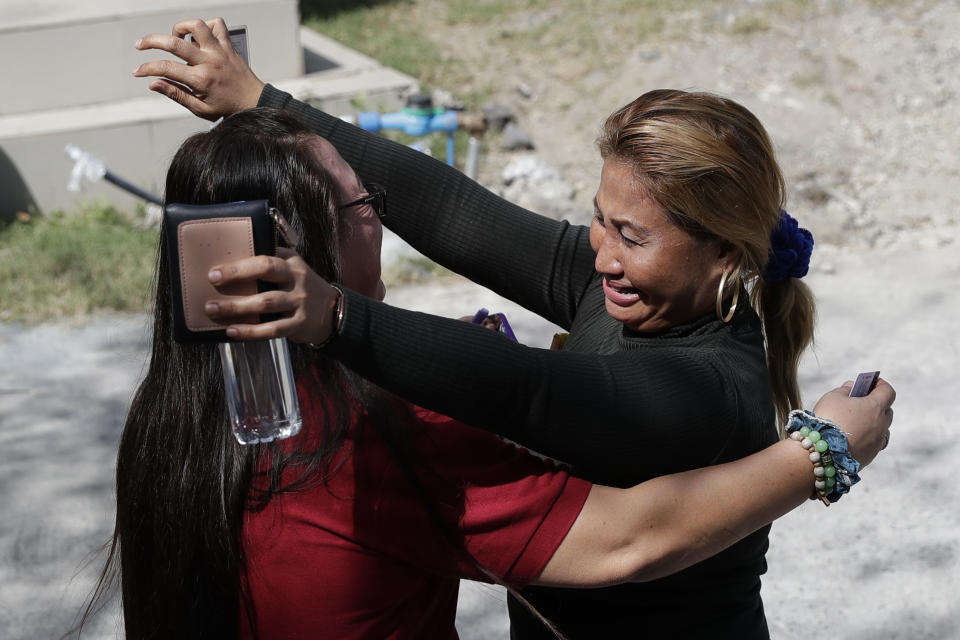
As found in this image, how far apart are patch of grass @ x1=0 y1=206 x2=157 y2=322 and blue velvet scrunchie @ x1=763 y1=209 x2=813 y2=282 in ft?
12.0

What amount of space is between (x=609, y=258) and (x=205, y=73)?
765 millimetres

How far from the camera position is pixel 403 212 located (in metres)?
1.98

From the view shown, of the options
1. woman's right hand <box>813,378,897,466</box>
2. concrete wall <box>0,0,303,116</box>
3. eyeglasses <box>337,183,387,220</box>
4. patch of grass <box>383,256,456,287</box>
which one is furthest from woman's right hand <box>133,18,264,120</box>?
concrete wall <box>0,0,303,116</box>

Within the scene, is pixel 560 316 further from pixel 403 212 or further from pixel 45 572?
pixel 45 572

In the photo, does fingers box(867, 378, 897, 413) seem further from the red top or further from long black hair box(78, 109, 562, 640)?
long black hair box(78, 109, 562, 640)

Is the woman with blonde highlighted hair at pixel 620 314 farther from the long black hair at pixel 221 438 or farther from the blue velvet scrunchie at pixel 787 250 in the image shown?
the long black hair at pixel 221 438

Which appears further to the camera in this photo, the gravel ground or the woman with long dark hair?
the gravel ground

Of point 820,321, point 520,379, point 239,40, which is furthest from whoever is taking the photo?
point 820,321

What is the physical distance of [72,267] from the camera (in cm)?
541

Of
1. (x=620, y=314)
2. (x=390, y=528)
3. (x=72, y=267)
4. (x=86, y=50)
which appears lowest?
(x=72, y=267)

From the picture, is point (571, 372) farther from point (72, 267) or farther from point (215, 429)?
point (72, 267)

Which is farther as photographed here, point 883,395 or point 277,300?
point 883,395

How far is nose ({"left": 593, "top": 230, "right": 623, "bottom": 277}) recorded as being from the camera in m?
1.67

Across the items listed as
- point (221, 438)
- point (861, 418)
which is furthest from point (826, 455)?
point (221, 438)
